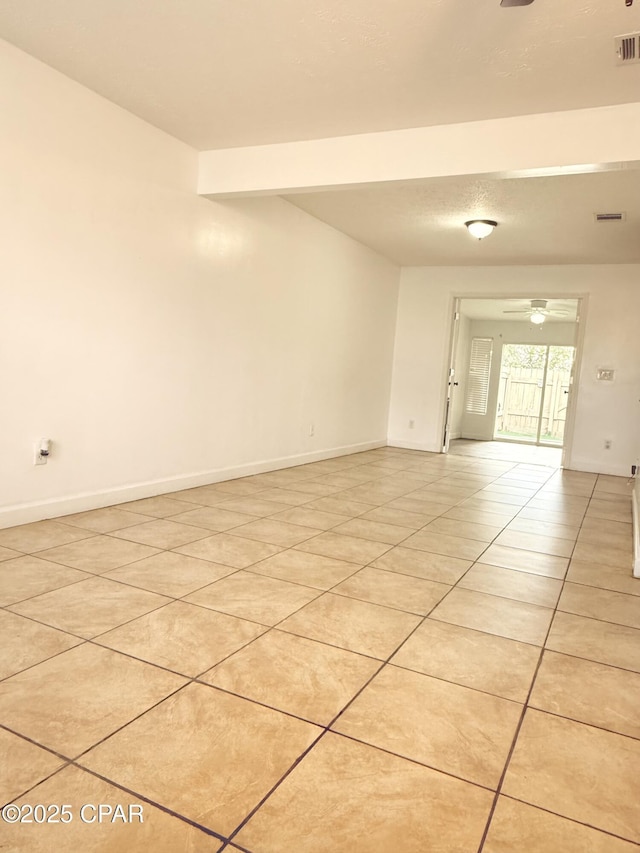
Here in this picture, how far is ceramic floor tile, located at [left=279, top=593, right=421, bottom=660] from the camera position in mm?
2000

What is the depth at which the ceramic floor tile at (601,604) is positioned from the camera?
7.82ft

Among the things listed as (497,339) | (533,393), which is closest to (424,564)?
(497,339)

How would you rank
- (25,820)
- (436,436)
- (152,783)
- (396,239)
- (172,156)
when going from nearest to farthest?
(25,820), (152,783), (172,156), (396,239), (436,436)

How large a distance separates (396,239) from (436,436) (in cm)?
272

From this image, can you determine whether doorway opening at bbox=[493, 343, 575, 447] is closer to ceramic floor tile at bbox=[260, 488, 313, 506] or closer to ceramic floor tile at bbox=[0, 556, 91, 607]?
ceramic floor tile at bbox=[260, 488, 313, 506]

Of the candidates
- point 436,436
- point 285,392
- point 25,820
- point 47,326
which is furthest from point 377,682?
point 436,436

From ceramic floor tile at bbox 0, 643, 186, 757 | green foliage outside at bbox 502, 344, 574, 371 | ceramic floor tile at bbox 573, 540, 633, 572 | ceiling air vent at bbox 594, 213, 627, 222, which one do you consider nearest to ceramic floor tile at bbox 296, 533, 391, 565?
ceramic floor tile at bbox 573, 540, 633, 572

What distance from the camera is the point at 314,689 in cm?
169

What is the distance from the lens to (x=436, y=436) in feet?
25.1

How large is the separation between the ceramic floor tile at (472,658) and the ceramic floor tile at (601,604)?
52 centimetres

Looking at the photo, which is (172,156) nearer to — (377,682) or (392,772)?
(377,682)

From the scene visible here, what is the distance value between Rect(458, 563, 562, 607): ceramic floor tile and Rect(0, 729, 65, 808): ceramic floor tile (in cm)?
184

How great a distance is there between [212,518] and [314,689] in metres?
1.97

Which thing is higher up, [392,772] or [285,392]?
[285,392]
